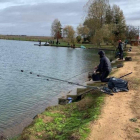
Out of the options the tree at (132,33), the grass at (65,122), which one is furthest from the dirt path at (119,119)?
the tree at (132,33)

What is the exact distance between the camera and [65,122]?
22.9 feet

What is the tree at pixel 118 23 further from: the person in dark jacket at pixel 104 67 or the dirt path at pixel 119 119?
the dirt path at pixel 119 119

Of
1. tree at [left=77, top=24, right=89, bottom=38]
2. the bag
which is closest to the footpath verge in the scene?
the bag

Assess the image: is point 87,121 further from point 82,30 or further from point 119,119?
point 82,30

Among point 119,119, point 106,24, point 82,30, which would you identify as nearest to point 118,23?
point 106,24

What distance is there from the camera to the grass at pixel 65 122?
5.84m

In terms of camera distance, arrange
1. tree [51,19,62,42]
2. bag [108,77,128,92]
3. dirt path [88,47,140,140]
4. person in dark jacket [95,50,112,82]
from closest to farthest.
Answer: dirt path [88,47,140,140]
bag [108,77,128,92]
person in dark jacket [95,50,112,82]
tree [51,19,62,42]

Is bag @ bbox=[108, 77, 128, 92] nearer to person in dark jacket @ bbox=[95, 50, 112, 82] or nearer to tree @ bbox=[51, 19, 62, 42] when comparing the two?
person in dark jacket @ bbox=[95, 50, 112, 82]

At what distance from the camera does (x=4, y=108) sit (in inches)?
396

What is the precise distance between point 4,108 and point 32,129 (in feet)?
13.6

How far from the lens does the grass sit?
5.84 meters

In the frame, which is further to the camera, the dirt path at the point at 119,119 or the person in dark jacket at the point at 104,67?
the person in dark jacket at the point at 104,67

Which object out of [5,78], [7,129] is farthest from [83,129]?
[5,78]

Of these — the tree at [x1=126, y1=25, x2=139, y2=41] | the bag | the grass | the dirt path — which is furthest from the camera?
the tree at [x1=126, y1=25, x2=139, y2=41]
